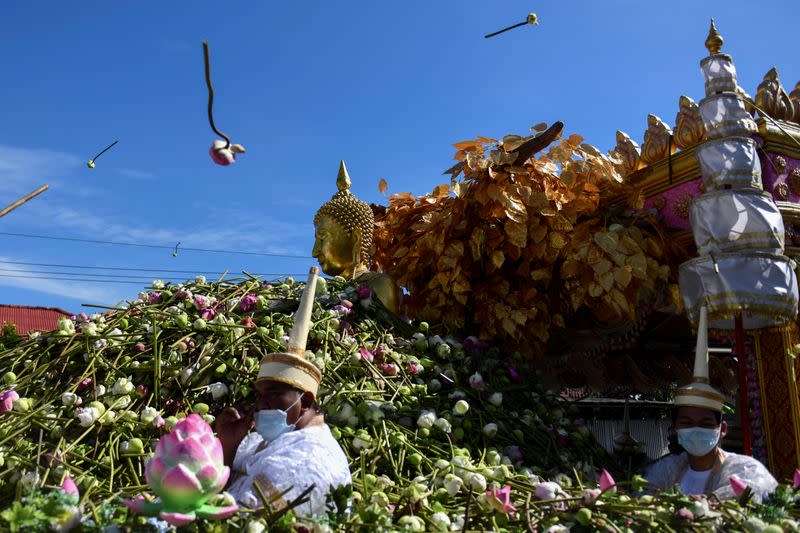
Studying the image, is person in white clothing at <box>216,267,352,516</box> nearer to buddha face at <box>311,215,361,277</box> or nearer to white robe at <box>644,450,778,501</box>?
white robe at <box>644,450,778,501</box>

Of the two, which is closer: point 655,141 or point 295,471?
point 295,471

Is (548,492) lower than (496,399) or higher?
lower

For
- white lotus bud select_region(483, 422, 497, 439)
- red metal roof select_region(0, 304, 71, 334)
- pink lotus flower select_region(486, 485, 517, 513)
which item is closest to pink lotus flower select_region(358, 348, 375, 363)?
white lotus bud select_region(483, 422, 497, 439)

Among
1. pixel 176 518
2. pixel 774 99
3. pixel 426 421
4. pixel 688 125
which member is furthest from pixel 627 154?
pixel 176 518

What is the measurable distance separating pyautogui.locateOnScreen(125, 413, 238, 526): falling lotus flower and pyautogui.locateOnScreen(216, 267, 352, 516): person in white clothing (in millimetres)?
182

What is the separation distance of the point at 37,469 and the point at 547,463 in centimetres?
158

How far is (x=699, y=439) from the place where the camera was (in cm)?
227

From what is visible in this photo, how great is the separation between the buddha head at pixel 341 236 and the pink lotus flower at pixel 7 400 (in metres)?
1.67

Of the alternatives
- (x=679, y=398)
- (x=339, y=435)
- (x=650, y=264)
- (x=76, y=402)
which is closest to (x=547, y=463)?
(x=679, y=398)

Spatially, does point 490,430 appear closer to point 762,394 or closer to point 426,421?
point 426,421

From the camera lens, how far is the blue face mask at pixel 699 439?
227cm

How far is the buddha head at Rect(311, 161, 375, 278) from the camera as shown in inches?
139

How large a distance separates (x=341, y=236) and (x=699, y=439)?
6.29ft

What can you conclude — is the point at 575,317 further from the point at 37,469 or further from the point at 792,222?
the point at 37,469
